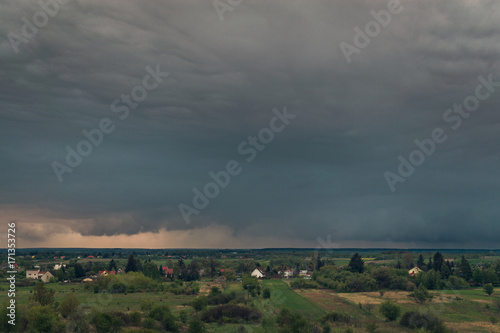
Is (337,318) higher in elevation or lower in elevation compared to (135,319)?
lower

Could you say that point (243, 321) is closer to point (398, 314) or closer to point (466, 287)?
point (398, 314)

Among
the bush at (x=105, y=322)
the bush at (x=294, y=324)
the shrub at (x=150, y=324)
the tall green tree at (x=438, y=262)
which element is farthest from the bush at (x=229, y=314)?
the tall green tree at (x=438, y=262)

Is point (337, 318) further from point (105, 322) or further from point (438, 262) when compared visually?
point (438, 262)

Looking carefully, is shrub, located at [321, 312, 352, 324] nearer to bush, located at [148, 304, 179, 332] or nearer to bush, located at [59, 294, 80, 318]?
bush, located at [148, 304, 179, 332]

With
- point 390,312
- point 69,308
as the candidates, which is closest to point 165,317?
point 69,308

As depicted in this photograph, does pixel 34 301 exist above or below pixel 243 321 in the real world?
above

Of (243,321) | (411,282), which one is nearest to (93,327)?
(243,321)

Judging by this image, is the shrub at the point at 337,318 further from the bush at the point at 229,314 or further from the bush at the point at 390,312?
the bush at the point at 229,314

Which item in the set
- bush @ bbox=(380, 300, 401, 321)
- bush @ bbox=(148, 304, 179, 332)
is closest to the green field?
bush @ bbox=(380, 300, 401, 321)
